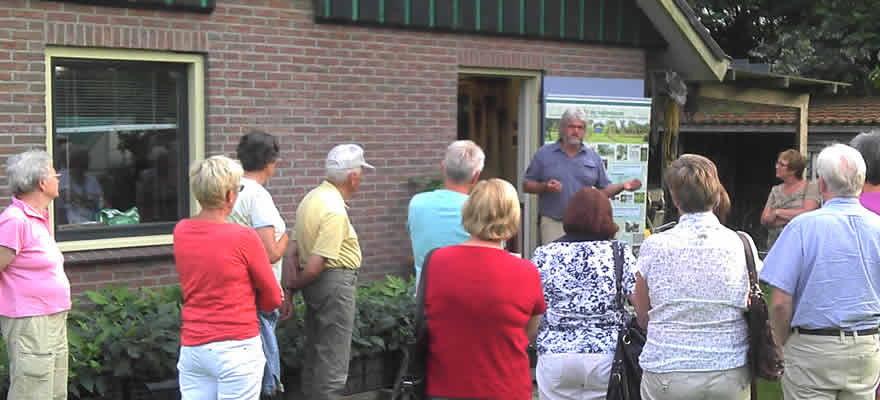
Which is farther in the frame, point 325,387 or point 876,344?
point 325,387

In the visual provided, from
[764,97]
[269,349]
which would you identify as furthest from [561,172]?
[764,97]

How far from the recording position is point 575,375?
4.68 metres

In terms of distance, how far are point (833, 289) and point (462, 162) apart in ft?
6.23

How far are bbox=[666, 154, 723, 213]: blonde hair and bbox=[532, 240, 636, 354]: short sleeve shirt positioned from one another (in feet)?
1.50

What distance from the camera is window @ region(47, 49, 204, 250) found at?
23.4 feet

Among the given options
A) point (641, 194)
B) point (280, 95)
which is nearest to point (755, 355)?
point (280, 95)

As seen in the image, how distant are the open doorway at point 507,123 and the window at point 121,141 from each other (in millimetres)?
3421

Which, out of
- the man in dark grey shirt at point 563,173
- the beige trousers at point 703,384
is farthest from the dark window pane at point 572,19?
the beige trousers at point 703,384

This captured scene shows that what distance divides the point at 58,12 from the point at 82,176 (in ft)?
3.82

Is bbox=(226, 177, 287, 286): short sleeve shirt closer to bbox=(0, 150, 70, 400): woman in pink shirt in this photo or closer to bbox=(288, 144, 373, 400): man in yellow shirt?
bbox=(288, 144, 373, 400): man in yellow shirt

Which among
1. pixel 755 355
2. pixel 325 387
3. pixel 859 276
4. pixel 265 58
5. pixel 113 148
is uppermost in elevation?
pixel 265 58

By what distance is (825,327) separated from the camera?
449cm

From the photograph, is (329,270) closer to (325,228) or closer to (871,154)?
(325,228)

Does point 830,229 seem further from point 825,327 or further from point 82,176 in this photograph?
point 82,176
